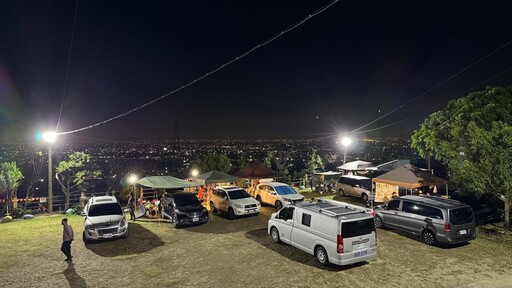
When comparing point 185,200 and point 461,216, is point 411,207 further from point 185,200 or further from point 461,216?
point 185,200

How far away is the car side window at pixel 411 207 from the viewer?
495 inches

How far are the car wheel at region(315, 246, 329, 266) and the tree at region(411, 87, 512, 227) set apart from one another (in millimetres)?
→ 8789

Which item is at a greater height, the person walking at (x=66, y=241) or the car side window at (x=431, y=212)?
the car side window at (x=431, y=212)

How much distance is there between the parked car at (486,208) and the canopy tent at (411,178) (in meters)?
1.69

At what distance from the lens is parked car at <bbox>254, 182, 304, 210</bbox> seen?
18.1 metres

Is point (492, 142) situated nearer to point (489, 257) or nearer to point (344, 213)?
point (489, 257)

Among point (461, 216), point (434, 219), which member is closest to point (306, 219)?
point (434, 219)

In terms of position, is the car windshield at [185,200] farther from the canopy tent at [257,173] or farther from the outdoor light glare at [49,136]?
the outdoor light glare at [49,136]

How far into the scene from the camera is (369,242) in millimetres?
9531

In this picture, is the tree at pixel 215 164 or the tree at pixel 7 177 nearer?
the tree at pixel 7 177

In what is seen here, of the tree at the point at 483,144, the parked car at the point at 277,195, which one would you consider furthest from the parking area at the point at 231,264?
the parked car at the point at 277,195

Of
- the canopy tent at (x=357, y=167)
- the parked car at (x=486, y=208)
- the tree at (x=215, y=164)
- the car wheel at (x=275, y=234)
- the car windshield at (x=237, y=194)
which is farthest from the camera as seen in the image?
the tree at (x=215, y=164)

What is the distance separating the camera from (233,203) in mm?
16500

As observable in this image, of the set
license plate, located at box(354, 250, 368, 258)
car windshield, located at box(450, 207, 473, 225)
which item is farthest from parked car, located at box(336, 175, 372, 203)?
license plate, located at box(354, 250, 368, 258)
